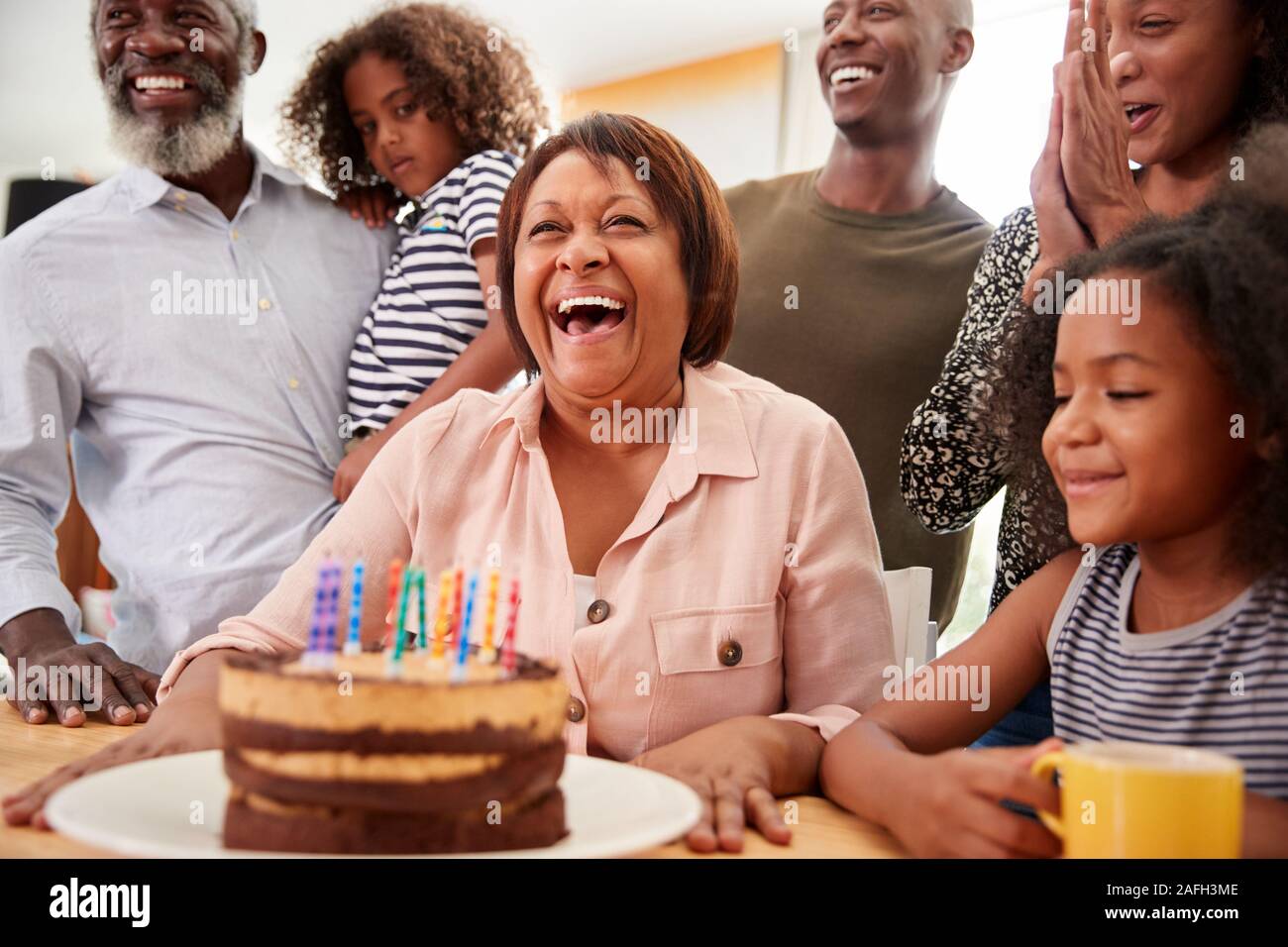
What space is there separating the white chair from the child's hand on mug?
87cm

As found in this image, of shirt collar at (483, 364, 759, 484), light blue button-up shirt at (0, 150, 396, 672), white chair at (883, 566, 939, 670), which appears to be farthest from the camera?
light blue button-up shirt at (0, 150, 396, 672)

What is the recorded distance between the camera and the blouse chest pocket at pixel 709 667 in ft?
4.68

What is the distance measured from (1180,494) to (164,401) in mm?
1903

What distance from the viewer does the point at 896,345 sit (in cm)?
237

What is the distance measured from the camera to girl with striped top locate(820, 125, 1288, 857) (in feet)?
3.44

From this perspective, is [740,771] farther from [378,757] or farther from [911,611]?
[911,611]

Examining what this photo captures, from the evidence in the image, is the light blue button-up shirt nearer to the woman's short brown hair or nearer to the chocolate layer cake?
the woman's short brown hair

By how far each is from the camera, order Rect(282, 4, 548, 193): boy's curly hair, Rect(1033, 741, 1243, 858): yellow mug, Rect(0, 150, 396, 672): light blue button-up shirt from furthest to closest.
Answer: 1. Rect(282, 4, 548, 193): boy's curly hair
2. Rect(0, 150, 396, 672): light blue button-up shirt
3. Rect(1033, 741, 1243, 858): yellow mug

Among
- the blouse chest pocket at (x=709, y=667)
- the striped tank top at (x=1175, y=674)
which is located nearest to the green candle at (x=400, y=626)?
the blouse chest pocket at (x=709, y=667)

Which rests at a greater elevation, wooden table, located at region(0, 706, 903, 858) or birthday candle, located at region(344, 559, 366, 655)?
birthday candle, located at region(344, 559, 366, 655)

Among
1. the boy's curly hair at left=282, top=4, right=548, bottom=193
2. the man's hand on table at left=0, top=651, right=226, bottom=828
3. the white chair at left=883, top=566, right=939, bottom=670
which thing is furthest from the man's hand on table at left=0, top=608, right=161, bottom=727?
the boy's curly hair at left=282, top=4, right=548, bottom=193

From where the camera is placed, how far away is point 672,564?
1.49m

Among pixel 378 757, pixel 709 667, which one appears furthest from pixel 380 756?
pixel 709 667

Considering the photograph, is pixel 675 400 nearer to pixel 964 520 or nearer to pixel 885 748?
pixel 964 520
